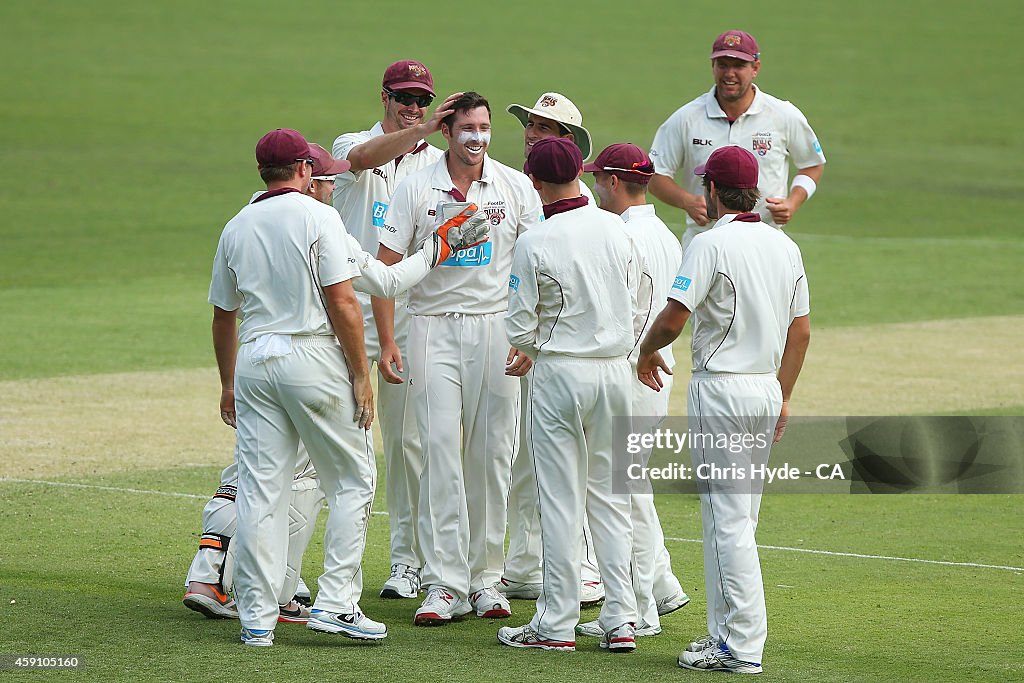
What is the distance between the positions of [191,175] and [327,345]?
24.4 metres

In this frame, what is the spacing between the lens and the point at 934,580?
805cm

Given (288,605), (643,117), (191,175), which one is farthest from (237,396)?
(643,117)

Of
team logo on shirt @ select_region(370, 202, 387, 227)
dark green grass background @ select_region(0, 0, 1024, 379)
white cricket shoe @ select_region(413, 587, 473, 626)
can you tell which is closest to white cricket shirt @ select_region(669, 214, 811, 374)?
white cricket shoe @ select_region(413, 587, 473, 626)

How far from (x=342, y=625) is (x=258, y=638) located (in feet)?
1.22

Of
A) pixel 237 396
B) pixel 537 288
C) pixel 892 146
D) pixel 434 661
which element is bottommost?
pixel 434 661

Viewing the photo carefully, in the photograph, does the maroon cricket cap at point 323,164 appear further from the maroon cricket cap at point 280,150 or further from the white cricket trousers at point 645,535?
the white cricket trousers at point 645,535

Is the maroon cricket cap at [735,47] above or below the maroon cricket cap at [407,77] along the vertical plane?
above

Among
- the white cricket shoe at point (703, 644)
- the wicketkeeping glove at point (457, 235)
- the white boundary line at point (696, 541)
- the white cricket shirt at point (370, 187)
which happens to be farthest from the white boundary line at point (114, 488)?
the white cricket shoe at point (703, 644)

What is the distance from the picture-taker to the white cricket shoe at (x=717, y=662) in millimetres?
6312

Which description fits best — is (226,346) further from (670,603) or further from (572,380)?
(670,603)

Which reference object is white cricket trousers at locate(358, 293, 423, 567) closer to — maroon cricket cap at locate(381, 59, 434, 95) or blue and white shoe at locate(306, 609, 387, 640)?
maroon cricket cap at locate(381, 59, 434, 95)

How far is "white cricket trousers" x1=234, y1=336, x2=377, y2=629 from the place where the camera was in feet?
21.9

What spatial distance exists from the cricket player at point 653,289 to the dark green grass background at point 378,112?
8.46 meters

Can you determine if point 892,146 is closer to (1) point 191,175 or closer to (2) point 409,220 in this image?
(1) point 191,175
